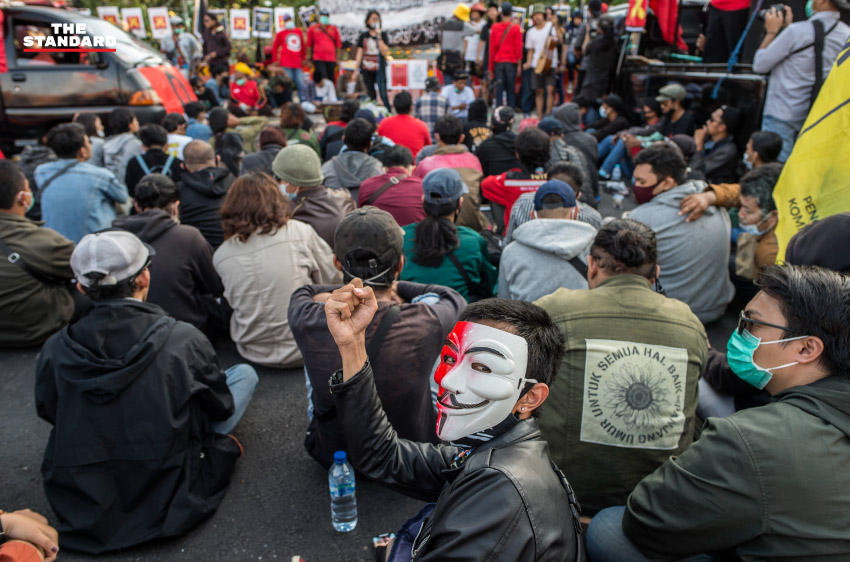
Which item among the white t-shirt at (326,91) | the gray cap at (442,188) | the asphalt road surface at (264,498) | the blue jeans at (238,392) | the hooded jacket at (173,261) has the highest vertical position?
the white t-shirt at (326,91)

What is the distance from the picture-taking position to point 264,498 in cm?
311

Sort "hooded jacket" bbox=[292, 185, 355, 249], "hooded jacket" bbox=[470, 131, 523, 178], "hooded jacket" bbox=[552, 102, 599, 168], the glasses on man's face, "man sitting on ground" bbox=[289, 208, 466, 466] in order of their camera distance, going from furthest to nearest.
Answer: "hooded jacket" bbox=[552, 102, 599, 168] < "hooded jacket" bbox=[470, 131, 523, 178] < "hooded jacket" bbox=[292, 185, 355, 249] < "man sitting on ground" bbox=[289, 208, 466, 466] < the glasses on man's face

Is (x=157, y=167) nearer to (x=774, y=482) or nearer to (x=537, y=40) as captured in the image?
(x=774, y=482)

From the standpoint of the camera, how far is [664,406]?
243cm

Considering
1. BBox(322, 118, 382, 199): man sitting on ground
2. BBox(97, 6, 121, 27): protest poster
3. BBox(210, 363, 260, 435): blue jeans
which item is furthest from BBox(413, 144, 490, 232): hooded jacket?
BBox(97, 6, 121, 27): protest poster

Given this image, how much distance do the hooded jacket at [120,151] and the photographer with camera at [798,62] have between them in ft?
23.0

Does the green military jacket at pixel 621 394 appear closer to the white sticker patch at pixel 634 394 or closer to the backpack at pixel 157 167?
the white sticker patch at pixel 634 394

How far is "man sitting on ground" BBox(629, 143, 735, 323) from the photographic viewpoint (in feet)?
13.9

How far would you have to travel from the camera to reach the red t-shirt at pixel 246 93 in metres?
11.1

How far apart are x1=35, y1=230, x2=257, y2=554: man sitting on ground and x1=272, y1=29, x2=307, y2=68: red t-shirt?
11.7 metres

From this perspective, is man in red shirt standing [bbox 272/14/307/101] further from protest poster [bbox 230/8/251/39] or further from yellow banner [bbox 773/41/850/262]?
yellow banner [bbox 773/41/850/262]

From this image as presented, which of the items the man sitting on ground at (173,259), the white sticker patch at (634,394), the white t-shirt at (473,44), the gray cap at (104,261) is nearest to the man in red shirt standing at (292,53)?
the white t-shirt at (473,44)

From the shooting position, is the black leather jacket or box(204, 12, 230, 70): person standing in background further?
box(204, 12, 230, 70): person standing in background

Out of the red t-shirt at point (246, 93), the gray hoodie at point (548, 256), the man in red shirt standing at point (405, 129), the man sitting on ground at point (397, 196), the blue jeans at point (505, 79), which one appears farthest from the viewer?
the blue jeans at point (505, 79)
